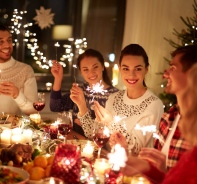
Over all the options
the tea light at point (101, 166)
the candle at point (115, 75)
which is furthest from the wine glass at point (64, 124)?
the candle at point (115, 75)

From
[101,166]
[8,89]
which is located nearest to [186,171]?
[101,166]

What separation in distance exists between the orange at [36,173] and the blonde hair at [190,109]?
61 cm

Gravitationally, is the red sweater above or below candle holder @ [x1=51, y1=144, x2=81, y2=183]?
above

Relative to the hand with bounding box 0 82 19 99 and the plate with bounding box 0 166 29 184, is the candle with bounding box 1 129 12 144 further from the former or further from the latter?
the hand with bounding box 0 82 19 99

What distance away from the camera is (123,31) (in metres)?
4.48

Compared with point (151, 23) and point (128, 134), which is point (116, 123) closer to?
point (128, 134)

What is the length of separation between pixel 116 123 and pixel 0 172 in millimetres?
1010

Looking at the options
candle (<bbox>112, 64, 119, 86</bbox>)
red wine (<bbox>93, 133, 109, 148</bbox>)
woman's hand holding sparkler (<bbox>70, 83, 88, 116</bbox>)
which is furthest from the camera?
candle (<bbox>112, 64, 119, 86</bbox>)

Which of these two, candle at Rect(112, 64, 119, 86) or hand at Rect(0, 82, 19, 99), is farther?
candle at Rect(112, 64, 119, 86)

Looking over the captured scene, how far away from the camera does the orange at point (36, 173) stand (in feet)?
4.85

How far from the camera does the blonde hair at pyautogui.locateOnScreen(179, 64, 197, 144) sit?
1.20 m

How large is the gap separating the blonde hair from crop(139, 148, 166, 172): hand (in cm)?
31

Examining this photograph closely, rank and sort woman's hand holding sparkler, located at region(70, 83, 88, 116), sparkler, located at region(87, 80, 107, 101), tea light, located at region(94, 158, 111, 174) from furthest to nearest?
sparkler, located at region(87, 80, 107, 101), woman's hand holding sparkler, located at region(70, 83, 88, 116), tea light, located at region(94, 158, 111, 174)

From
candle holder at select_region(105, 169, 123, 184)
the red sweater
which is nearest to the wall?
candle holder at select_region(105, 169, 123, 184)
